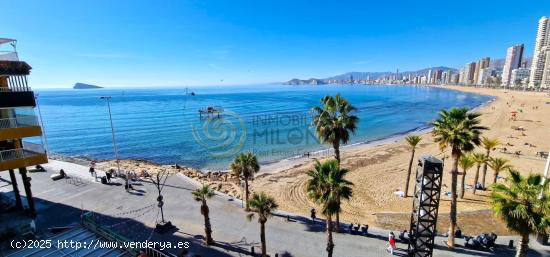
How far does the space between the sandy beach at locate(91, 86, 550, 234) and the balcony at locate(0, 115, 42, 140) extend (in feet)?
52.6

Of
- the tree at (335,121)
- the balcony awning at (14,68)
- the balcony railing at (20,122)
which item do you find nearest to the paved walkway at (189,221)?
Result: the tree at (335,121)

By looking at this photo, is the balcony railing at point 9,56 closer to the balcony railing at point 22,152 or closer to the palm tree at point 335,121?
the balcony railing at point 22,152

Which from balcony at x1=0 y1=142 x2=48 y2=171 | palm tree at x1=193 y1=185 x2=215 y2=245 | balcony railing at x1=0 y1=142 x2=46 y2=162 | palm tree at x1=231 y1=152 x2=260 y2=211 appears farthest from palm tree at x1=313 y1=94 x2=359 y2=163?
balcony railing at x1=0 y1=142 x2=46 y2=162

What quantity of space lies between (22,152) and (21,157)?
0.31 m

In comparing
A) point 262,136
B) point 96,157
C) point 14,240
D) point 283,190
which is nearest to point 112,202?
point 14,240

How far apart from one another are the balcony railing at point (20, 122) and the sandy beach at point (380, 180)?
16.2 metres

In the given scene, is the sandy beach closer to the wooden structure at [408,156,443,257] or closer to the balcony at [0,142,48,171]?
the wooden structure at [408,156,443,257]

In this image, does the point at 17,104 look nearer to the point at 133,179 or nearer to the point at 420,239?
the point at 133,179

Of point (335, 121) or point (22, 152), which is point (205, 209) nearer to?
point (22, 152)

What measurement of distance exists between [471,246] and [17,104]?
2665 cm

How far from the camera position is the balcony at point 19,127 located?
1423 cm

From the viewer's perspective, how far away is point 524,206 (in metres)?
11.1

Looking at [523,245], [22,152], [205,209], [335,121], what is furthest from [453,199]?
[22,152]

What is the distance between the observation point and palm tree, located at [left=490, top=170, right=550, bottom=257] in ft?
35.8
